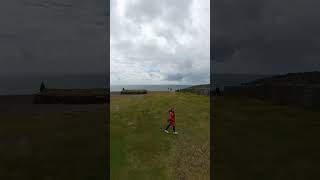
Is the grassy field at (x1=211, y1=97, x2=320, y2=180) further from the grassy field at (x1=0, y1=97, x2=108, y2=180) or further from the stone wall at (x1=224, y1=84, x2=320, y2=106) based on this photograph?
the grassy field at (x1=0, y1=97, x2=108, y2=180)

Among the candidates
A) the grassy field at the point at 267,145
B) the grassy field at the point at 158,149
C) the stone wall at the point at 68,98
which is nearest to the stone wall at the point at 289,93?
the grassy field at the point at 267,145

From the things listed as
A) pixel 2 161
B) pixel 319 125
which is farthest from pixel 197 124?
pixel 2 161

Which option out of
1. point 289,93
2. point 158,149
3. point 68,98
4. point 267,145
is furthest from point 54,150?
point 68,98

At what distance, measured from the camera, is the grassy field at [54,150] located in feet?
64.5

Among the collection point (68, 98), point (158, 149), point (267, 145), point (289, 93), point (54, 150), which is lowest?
point (54, 150)

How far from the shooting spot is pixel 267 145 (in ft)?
78.2

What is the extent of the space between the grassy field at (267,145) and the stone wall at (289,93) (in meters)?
2.48

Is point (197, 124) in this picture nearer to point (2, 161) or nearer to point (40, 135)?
point (40, 135)

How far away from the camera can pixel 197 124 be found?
32094 millimetres

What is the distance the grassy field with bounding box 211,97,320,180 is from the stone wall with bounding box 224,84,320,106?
248 centimetres

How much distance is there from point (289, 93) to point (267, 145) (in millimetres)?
22987

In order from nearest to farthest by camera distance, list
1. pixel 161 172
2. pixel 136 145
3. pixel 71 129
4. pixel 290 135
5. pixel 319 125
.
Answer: pixel 161 172 < pixel 136 145 < pixel 290 135 < pixel 319 125 < pixel 71 129

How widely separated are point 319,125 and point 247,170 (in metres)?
14.1

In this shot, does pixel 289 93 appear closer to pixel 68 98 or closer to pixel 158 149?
pixel 158 149
